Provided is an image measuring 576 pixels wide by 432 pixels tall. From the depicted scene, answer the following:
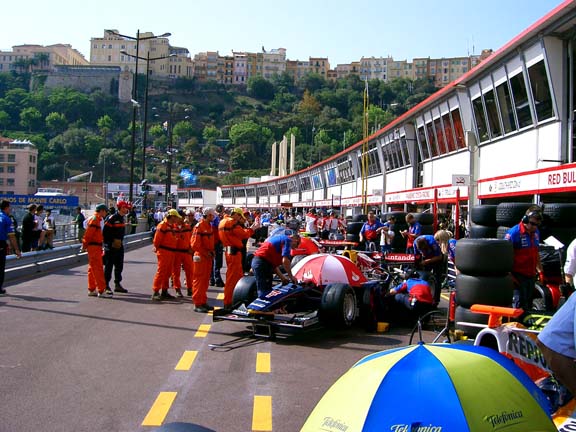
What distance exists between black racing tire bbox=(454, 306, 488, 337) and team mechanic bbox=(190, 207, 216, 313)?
530 centimetres

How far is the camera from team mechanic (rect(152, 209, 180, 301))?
13.0 meters

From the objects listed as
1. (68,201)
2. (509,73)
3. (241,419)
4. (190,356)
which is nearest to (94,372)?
(190,356)

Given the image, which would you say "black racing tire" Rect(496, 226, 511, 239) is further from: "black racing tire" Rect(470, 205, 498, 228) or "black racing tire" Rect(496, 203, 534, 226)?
"black racing tire" Rect(470, 205, 498, 228)

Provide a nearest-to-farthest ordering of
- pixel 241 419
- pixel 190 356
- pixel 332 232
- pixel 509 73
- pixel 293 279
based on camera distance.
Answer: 1. pixel 241 419
2. pixel 190 356
3. pixel 293 279
4. pixel 509 73
5. pixel 332 232

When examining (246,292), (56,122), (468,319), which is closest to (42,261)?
(246,292)

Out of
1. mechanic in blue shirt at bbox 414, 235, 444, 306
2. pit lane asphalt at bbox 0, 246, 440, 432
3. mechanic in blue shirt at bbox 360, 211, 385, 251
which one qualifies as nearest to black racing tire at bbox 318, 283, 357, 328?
pit lane asphalt at bbox 0, 246, 440, 432

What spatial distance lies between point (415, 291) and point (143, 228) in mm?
35586

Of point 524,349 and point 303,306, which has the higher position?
point 524,349

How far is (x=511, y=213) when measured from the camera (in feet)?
43.5

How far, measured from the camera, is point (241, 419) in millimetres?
5508

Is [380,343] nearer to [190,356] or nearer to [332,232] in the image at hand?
[190,356]

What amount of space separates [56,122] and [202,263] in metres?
182

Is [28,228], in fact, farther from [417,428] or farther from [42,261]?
[417,428]

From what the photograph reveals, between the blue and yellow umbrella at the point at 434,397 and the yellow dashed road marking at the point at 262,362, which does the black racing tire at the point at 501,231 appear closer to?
the yellow dashed road marking at the point at 262,362
